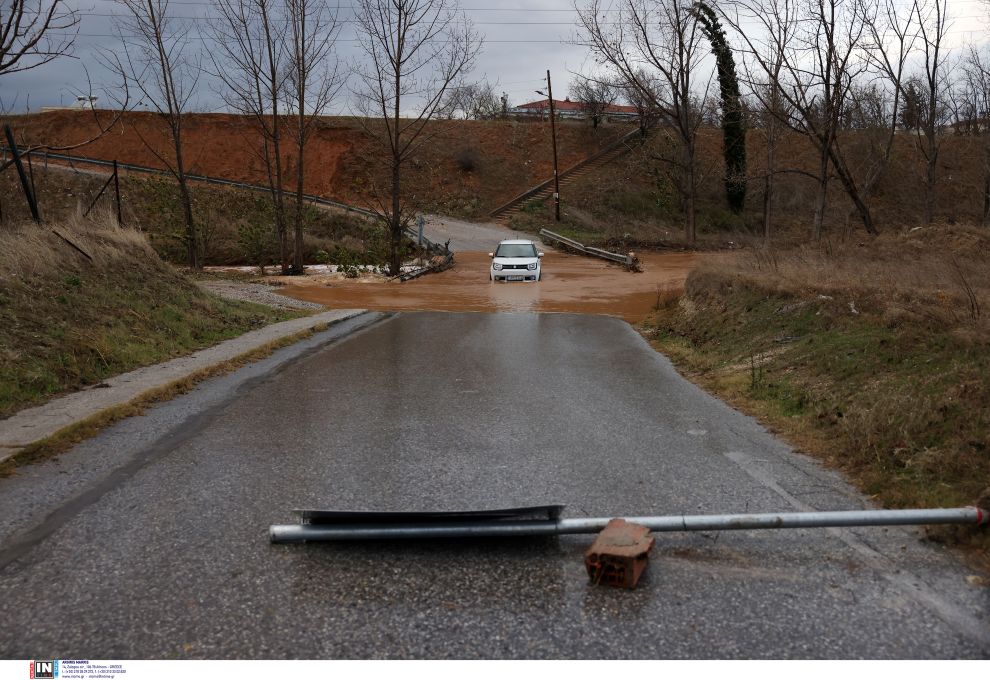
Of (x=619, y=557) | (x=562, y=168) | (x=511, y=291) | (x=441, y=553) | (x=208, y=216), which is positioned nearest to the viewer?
(x=619, y=557)

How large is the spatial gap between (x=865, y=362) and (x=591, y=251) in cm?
3373

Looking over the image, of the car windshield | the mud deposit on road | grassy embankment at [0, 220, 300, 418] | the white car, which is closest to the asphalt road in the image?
grassy embankment at [0, 220, 300, 418]

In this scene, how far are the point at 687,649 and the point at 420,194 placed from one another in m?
62.4

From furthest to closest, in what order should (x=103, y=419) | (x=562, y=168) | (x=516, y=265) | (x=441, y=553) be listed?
(x=562, y=168) → (x=516, y=265) → (x=103, y=419) → (x=441, y=553)

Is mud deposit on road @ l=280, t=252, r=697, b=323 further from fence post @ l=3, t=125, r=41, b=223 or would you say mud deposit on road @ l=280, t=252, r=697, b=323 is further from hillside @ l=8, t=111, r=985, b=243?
hillside @ l=8, t=111, r=985, b=243

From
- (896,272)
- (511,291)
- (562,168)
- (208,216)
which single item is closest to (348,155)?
(562,168)

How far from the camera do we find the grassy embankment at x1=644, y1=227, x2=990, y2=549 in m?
5.79

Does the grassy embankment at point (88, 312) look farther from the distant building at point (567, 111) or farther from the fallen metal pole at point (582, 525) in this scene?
the distant building at point (567, 111)

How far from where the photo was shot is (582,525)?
4477 mm

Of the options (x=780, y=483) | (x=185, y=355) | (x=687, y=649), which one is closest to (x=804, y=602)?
(x=687, y=649)

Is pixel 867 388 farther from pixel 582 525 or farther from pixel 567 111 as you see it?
pixel 567 111

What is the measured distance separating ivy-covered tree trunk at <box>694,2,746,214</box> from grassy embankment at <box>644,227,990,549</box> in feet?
91.3

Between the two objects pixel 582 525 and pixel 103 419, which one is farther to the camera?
pixel 103 419

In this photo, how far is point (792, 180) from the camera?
221ft
